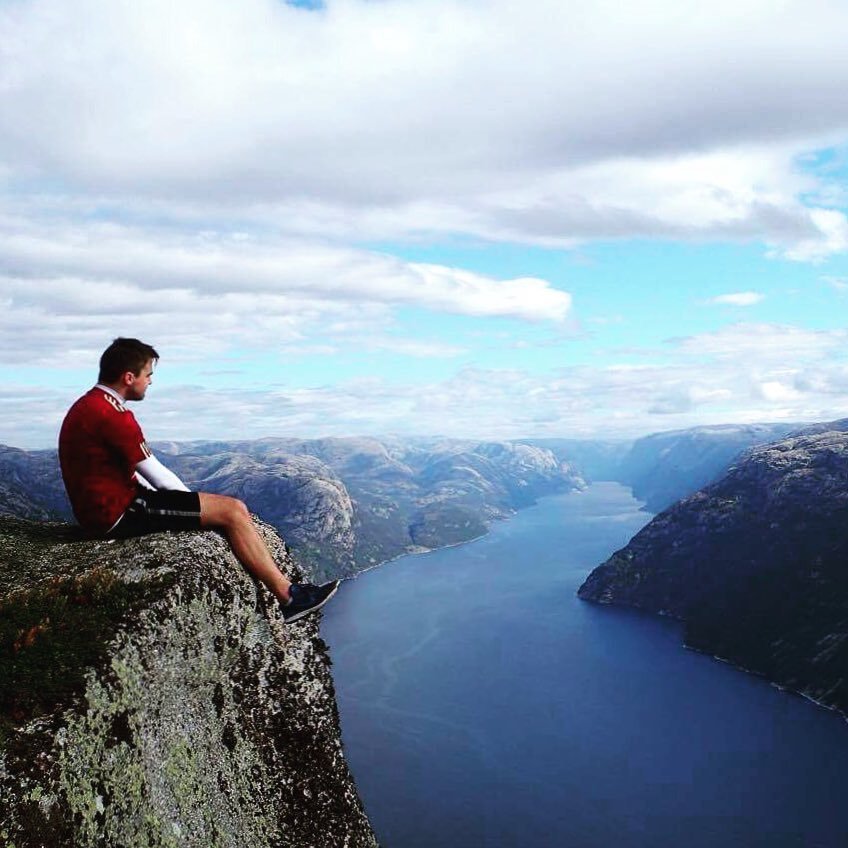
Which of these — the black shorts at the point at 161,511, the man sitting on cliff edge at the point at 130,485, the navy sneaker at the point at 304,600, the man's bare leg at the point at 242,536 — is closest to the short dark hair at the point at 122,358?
the man sitting on cliff edge at the point at 130,485

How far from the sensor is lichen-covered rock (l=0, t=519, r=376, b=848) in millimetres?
11680


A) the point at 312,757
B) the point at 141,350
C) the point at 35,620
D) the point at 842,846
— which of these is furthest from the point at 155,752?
the point at 842,846

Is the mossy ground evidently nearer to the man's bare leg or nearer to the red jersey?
the red jersey

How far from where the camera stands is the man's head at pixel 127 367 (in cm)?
1557

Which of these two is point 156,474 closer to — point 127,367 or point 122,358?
point 127,367

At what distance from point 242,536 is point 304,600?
2.12 metres

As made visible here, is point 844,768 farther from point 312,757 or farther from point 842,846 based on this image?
point 312,757

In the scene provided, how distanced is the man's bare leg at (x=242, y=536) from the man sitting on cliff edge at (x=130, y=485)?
0.02 metres

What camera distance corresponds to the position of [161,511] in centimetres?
1620

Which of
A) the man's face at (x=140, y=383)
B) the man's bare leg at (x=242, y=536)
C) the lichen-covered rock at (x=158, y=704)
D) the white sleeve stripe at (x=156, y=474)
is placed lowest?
the lichen-covered rock at (x=158, y=704)

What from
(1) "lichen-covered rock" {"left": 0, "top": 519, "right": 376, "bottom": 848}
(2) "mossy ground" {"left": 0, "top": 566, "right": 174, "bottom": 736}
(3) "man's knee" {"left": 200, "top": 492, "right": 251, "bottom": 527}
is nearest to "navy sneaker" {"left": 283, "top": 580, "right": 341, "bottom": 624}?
(1) "lichen-covered rock" {"left": 0, "top": 519, "right": 376, "bottom": 848}

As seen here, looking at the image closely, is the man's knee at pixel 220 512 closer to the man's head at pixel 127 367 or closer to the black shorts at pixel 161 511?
the black shorts at pixel 161 511

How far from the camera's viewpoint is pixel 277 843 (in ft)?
51.0

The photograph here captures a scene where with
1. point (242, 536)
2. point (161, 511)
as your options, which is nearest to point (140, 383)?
point (161, 511)
